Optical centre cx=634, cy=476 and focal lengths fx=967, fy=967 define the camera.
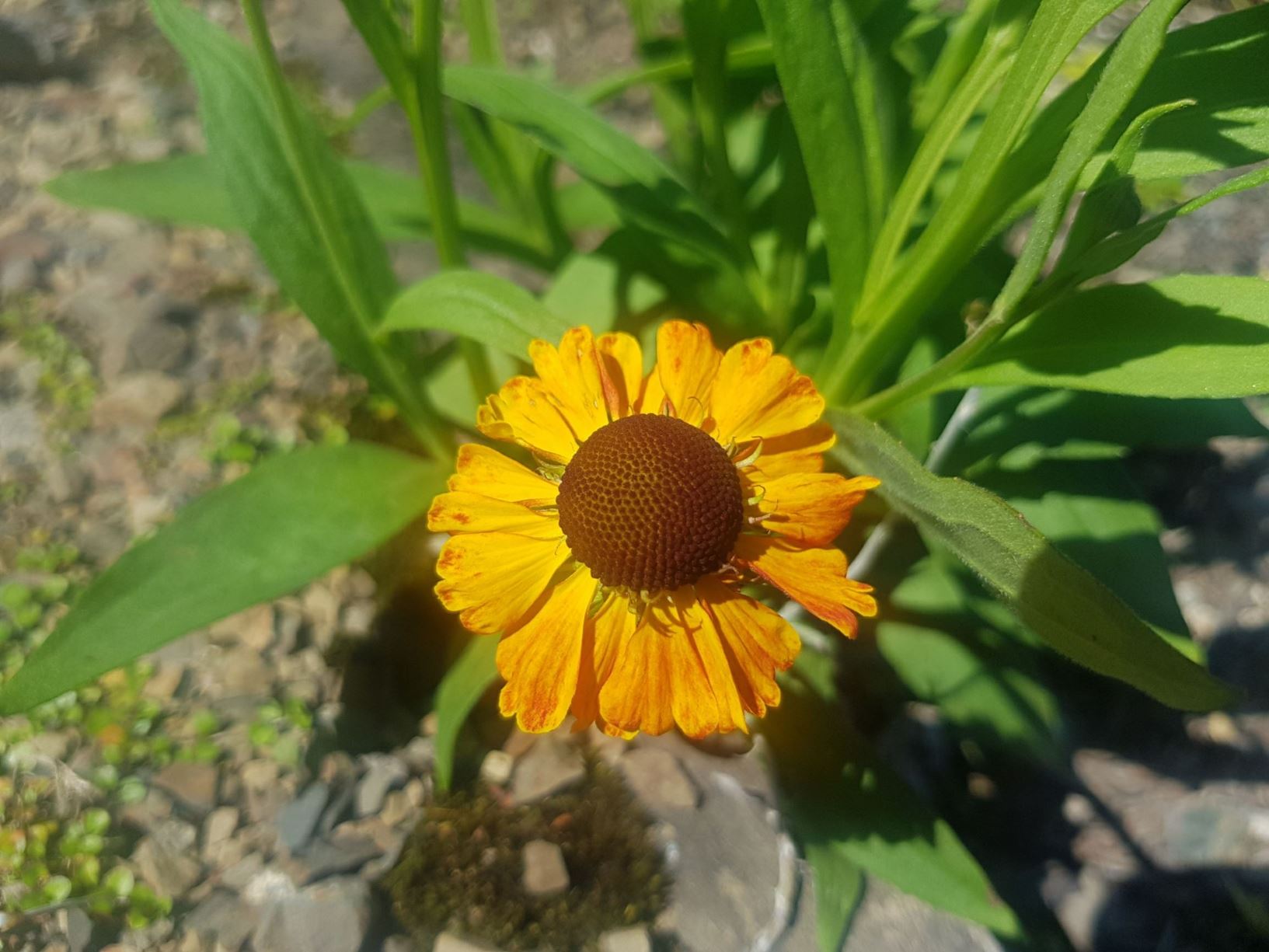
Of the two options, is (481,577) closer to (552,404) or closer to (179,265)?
(552,404)

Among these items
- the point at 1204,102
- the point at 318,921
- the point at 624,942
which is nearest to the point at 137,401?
the point at 318,921

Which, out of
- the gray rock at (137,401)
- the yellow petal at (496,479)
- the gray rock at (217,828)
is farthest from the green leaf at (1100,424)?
the gray rock at (137,401)

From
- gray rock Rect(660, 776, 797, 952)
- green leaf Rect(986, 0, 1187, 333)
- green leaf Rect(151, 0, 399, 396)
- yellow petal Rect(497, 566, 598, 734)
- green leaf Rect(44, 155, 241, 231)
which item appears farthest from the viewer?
green leaf Rect(44, 155, 241, 231)

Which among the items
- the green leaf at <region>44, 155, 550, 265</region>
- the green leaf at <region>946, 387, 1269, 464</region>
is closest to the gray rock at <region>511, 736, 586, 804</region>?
the green leaf at <region>946, 387, 1269, 464</region>

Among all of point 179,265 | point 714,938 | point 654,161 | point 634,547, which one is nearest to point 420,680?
point 714,938

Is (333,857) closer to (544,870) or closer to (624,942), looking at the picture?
(544,870)

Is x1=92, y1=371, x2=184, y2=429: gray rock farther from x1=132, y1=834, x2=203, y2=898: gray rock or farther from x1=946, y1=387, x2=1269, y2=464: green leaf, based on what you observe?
x1=946, y1=387, x2=1269, y2=464: green leaf

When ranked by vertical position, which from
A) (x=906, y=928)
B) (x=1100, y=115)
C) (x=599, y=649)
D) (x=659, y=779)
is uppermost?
(x=1100, y=115)
